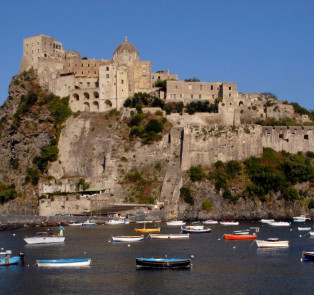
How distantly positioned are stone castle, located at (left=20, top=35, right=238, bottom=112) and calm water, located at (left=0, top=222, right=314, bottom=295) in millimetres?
25702

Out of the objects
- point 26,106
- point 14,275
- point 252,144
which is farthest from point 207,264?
point 26,106

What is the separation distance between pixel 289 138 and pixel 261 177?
26.1ft

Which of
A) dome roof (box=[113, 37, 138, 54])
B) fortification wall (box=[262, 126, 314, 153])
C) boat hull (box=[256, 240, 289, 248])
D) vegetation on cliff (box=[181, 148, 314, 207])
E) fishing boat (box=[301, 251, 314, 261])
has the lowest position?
fishing boat (box=[301, 251, 314, 261])

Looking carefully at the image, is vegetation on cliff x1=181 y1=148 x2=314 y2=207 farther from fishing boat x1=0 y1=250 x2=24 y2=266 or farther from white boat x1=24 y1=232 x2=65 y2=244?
fishing boat x1=0 y1=250 x2=24 y2=266

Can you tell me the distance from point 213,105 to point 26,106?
2321cm

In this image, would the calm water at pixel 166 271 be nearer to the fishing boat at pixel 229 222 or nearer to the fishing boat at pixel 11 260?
the fishing boat at pixel 11 260

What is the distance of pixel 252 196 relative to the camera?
6631 centimetres

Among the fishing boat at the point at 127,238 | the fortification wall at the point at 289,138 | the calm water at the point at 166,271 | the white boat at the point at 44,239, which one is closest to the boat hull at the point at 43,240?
the white boat at the point at 44,239

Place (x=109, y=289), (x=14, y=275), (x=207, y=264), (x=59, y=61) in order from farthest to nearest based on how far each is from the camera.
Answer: (x=59, y=61) < (x=207, y=264) < (x=14, y=275) < (x=109, y=289)

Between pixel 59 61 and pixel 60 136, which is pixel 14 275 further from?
pixel 59 61

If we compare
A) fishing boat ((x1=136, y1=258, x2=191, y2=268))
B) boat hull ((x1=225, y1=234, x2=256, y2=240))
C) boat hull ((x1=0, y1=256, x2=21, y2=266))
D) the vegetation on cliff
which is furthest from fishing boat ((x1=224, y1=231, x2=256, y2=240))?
boat hull ((x1=0, y1=256, x2=21, y2=266))

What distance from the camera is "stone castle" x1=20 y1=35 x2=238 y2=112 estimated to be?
74625mm

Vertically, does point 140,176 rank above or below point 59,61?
below

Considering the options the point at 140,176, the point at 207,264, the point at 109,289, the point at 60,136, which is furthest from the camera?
the point at 60,136
